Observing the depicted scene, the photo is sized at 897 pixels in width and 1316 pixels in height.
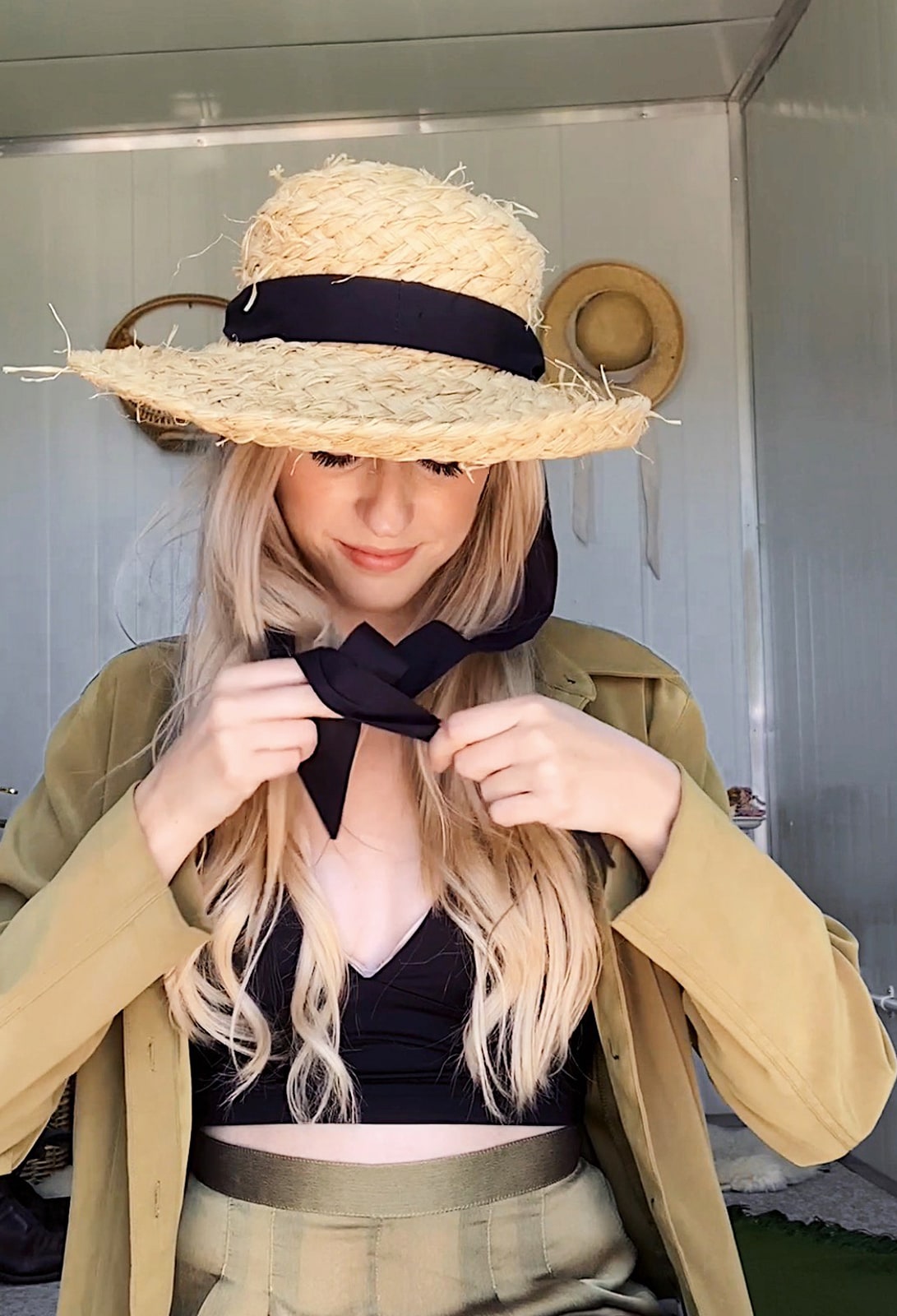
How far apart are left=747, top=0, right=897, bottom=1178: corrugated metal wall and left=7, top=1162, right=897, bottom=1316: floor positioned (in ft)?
0.27

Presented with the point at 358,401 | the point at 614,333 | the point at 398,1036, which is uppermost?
the point at 614,333

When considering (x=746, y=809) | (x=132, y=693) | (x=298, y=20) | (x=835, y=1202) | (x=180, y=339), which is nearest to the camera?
(x=132, y=693)

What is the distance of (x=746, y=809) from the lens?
346 centimetres

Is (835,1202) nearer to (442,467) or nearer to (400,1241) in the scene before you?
(400,1241)

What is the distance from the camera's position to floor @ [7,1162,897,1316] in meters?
2.73

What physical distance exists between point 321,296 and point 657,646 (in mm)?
2819

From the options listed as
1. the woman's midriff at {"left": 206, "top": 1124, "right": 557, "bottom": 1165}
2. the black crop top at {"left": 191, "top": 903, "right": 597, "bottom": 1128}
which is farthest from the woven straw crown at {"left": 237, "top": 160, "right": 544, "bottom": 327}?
the woman's midriff at {"left": 206, "top": 1124, "right": 557, "bottom": 1165}

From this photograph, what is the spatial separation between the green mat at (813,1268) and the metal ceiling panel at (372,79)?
9.42ft

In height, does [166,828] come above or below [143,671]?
below

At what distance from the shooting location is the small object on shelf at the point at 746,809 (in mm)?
3432

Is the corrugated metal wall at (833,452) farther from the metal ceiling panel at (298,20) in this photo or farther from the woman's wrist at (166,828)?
the woman's wrist at (166,828)

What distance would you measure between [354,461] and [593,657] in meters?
0.31

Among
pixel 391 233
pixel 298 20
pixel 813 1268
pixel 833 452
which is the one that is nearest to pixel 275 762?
pixel 391 233

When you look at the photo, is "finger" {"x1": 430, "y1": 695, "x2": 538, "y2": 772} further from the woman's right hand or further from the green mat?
the green mat
